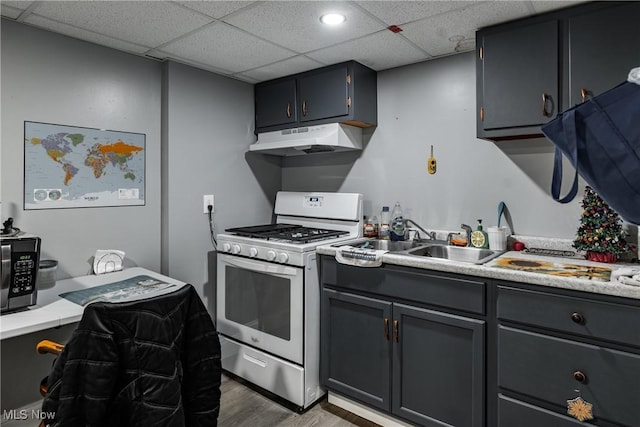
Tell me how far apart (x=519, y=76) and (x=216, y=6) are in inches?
61.3

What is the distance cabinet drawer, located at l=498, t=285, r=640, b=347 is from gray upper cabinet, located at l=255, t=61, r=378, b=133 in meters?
1.54

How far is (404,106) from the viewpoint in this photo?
106 inches

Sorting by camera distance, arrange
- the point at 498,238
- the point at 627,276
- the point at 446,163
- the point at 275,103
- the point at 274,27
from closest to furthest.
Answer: the point at 627,276
the point at 274,27
the point at 498,238
the point at 446,163
the point at 275,103

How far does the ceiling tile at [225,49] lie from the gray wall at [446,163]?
880mm

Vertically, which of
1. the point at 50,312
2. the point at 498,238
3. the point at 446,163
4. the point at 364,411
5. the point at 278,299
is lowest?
the point at 364,411

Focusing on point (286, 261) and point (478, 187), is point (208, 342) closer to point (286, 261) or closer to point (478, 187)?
point (286, 261)

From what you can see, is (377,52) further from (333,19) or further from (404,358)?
(404,358)

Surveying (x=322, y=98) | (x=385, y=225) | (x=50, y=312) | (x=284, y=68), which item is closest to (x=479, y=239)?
(x=385, y=225)

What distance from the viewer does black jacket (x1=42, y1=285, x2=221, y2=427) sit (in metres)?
1.27

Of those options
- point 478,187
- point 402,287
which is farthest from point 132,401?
point 478,187

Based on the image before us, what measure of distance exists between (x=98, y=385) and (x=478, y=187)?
7.25 ft

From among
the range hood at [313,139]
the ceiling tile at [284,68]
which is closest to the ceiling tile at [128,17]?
the ceiling tile at [284,68]

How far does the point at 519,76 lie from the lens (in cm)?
197

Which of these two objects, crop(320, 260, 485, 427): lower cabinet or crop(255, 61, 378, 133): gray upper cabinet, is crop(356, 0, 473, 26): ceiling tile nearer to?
crop(255, 61, 378, 133): gray upper cabinet
